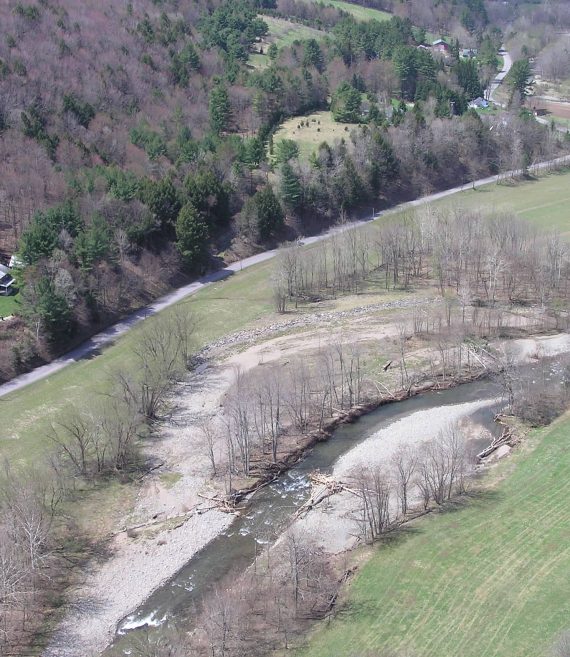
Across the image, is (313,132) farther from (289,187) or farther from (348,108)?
(289,187)

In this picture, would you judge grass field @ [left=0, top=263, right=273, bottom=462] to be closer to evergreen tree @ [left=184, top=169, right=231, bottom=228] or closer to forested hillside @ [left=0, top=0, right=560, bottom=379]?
forested hillside @ [left=0, top=0, right=560, bottom=379]

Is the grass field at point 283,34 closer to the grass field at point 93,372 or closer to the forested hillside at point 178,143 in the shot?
the forested hillside at point 178,143

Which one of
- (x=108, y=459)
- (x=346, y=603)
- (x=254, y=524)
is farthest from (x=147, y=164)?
(x=346, y=603)

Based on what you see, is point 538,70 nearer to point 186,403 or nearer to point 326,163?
point 326,163

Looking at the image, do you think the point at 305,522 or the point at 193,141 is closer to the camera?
the point at 305,522

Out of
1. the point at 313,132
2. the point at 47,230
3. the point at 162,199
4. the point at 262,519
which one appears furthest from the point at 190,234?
the point at 262,519

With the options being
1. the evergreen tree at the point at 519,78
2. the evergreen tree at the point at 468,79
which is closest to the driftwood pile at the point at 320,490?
the evergreen tree at the point at 468,79

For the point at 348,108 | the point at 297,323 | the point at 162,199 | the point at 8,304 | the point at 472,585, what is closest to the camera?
the point at 472,585
